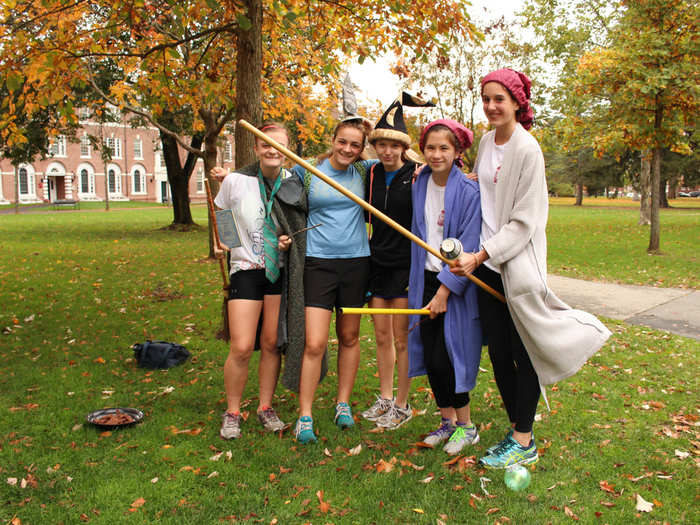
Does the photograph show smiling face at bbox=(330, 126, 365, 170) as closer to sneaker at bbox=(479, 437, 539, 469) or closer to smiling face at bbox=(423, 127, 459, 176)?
smiling face at bbox=(423, 127, 459, 176)

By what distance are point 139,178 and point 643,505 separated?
213 ft

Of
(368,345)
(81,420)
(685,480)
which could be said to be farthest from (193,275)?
(685,480)

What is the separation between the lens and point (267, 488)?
333 centimetres

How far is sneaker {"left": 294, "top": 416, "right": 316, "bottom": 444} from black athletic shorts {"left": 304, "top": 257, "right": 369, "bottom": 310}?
0.81 metres

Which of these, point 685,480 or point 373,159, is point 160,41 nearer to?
point 373,159

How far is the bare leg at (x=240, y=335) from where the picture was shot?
151 inches

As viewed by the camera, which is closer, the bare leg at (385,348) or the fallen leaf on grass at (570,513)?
the fallen leaf on grass at (570,513)

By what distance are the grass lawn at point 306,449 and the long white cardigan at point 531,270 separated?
2.79ft

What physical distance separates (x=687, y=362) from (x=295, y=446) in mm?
4129

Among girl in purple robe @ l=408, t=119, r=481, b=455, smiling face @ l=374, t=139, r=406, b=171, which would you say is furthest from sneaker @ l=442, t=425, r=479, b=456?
smiling face @ l=374, t=139, r=406, b=171

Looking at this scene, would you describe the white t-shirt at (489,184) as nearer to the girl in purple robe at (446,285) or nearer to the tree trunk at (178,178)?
the girl in purple robe at (446,285)

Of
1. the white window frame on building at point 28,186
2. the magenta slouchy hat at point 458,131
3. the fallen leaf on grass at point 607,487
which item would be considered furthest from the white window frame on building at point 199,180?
the fallen leaf on grass at point 607,487

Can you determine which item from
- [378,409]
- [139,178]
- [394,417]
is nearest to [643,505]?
[394,417]

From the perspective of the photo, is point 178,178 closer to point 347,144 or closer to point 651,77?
point 651,77
